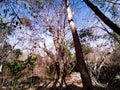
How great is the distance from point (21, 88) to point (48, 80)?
2.67 meters

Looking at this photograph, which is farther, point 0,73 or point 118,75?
point 0,73

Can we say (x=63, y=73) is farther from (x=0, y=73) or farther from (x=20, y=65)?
(x=0, y=73)

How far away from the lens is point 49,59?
23.6 m

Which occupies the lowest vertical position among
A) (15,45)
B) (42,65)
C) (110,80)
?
(110,80)

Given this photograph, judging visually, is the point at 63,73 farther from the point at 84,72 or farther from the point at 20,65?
the point at 84,72

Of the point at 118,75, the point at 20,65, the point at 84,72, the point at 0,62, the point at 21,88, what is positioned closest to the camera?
the point at 84,72

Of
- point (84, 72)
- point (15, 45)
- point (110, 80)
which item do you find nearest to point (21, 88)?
point (15, 45)

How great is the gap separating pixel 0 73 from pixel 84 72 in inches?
582

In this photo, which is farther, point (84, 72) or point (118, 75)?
point (118, 75)

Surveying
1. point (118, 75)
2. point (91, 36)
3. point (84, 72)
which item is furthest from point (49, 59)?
point (84, 72)

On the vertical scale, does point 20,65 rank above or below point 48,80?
above

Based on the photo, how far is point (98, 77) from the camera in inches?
884

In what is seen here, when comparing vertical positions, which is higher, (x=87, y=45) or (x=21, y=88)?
(x=87, y=45)

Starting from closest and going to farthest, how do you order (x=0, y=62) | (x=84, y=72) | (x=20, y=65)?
(x=84, y=72), (x=20, y=65), (x=0, y=62)
